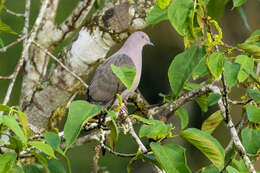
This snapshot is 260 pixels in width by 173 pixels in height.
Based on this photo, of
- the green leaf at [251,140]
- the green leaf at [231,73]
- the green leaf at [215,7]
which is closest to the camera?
the green leaf at [231,73]

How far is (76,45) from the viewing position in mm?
2133

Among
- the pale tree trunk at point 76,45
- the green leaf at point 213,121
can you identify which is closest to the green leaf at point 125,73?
the green leaf at point 213,121

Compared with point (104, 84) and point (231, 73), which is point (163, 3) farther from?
point (104, 84)

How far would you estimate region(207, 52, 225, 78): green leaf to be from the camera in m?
1.15

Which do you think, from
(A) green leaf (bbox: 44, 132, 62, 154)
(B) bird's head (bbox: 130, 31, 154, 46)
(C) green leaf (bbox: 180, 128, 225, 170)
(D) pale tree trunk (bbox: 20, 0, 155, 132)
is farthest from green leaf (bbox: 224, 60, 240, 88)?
(B) bird's head (bbox: 130, 31, 154, 46)

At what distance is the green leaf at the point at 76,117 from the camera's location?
1080 mm

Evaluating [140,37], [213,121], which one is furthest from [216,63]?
[140,37]

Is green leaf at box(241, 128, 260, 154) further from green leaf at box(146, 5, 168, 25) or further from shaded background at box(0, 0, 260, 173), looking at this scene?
shaded background at box(0, 0, 260, 173)

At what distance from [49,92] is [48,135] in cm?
104

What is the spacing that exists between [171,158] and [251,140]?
28 centimetres

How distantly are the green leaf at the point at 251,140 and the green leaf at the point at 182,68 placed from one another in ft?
0.91

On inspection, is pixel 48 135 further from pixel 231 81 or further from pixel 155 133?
pixel 231 81

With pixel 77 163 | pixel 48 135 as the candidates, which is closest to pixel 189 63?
pixel 48 135

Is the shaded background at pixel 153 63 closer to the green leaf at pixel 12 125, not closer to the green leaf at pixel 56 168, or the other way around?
the green leaf at pixel 56 168
